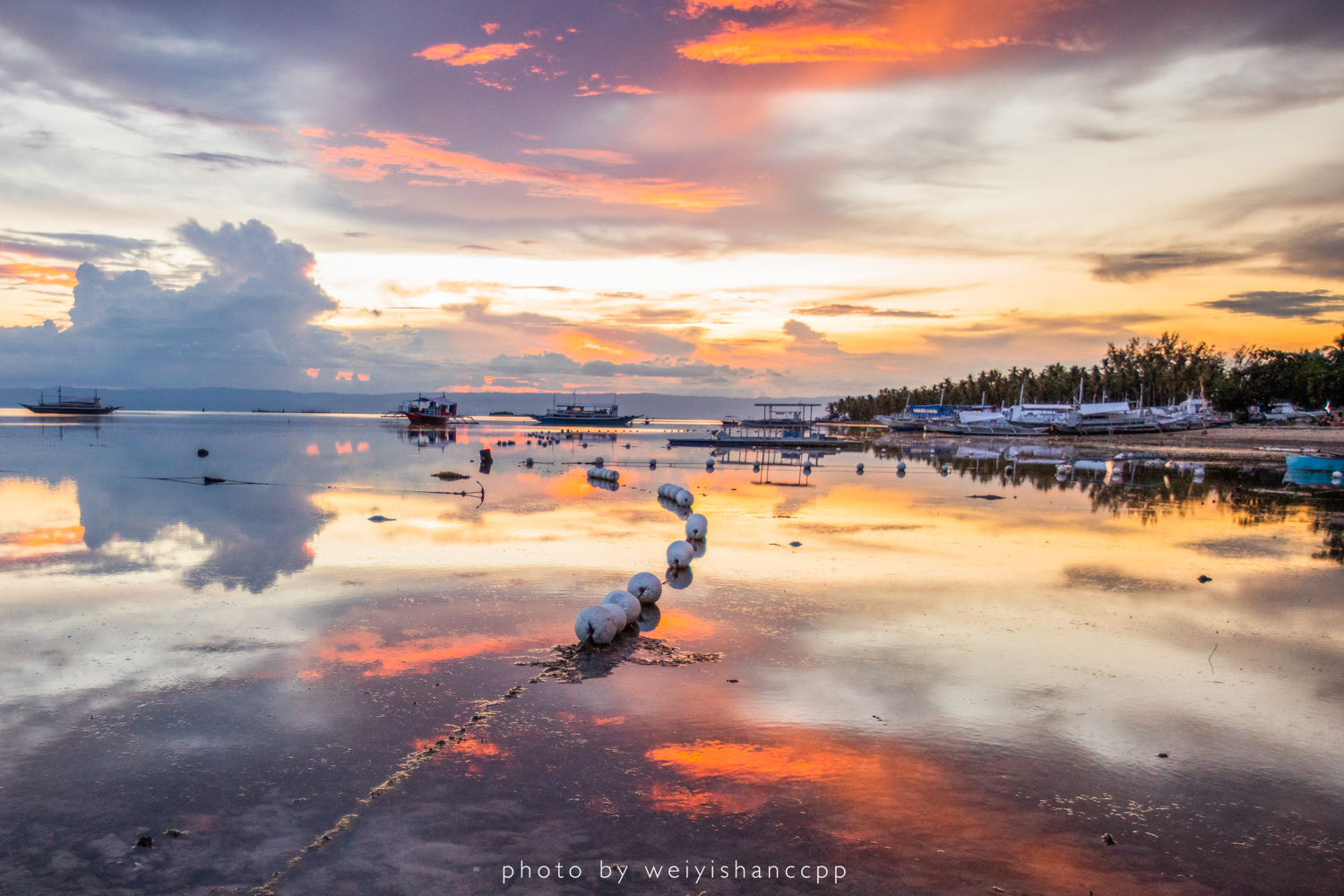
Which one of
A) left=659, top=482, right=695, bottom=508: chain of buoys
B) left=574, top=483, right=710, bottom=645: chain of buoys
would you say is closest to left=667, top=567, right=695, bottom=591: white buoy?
left=574, top=483, right=710, bottom=645: chain of buoys

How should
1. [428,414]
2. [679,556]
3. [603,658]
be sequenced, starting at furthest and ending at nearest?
[428,414]
[679,556]
[603,658]

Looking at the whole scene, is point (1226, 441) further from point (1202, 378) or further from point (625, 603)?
point (625, 603)

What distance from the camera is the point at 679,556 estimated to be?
21.2m

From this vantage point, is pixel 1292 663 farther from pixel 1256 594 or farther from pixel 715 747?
pixel 715 747

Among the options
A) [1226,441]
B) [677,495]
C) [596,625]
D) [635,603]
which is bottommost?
[596,625]

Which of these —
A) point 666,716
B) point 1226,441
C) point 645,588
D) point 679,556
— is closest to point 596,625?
point 645,588

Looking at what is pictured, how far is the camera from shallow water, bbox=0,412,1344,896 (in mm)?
7695

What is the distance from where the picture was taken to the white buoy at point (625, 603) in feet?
49.3

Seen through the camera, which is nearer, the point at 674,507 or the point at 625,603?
the point at 625,603

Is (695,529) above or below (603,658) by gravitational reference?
above

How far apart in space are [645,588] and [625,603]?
1.75 m

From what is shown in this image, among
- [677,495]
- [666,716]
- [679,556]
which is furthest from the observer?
[677,495]

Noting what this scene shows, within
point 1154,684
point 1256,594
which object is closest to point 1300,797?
point 1154,684

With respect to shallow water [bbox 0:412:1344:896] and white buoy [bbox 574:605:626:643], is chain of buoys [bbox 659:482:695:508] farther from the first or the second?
white buoy [bbox 574:605:626:643]
